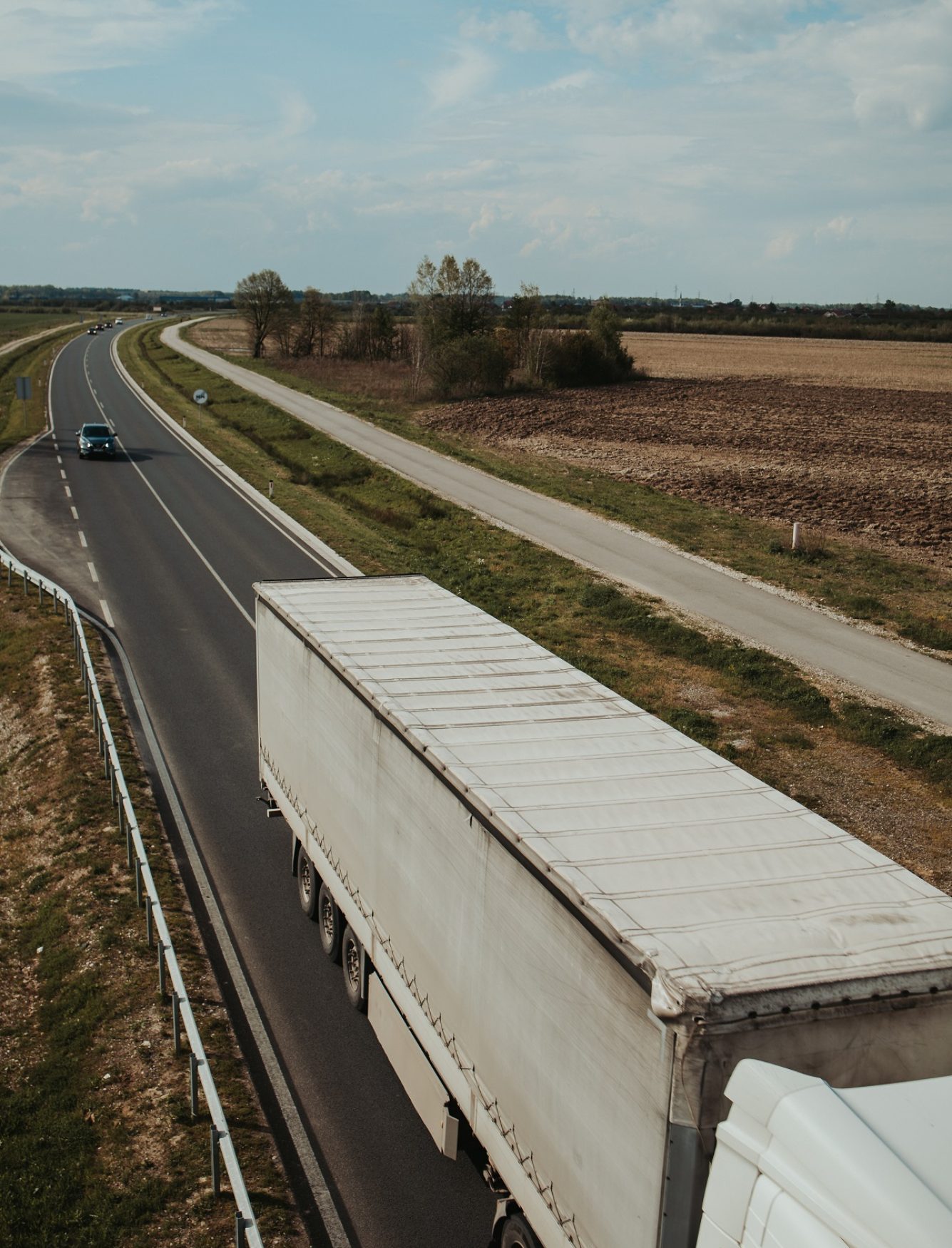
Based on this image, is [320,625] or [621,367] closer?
[320,625]

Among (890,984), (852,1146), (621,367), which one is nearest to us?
(852,1146)

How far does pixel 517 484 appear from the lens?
39.8 metres

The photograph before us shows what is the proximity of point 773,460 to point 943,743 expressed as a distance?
3059 cm

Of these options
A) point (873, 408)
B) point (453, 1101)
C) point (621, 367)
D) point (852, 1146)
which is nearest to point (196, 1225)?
point (453, 1101)

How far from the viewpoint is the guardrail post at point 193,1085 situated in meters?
9.00

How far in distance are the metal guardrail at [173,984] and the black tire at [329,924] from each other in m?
1.59

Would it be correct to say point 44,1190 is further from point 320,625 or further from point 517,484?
point 517,484

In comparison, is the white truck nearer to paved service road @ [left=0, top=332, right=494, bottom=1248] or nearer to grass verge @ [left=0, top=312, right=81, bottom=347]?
paved service road @ [left=0, top=332, right=494, bottom=1248]

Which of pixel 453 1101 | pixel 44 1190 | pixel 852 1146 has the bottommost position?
pixel 44 1190

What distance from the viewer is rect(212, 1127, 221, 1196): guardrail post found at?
8125 mm

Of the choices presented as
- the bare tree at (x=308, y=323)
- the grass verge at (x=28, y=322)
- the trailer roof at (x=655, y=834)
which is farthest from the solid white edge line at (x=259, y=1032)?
the grass verge at (x=28, y=322)

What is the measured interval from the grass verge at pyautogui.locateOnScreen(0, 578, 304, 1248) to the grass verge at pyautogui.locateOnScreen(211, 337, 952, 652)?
656 inches

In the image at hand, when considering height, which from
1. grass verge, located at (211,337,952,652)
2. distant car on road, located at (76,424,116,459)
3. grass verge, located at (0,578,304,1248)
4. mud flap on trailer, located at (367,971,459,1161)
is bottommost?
grass verge, located at (0,578,304,1248)

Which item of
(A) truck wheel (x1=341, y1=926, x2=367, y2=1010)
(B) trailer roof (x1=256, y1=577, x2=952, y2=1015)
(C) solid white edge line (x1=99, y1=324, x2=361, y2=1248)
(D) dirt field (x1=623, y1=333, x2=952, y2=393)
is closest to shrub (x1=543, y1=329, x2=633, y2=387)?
(D) dirt field (x1=623, y1=333, x2=952, y2=393)
